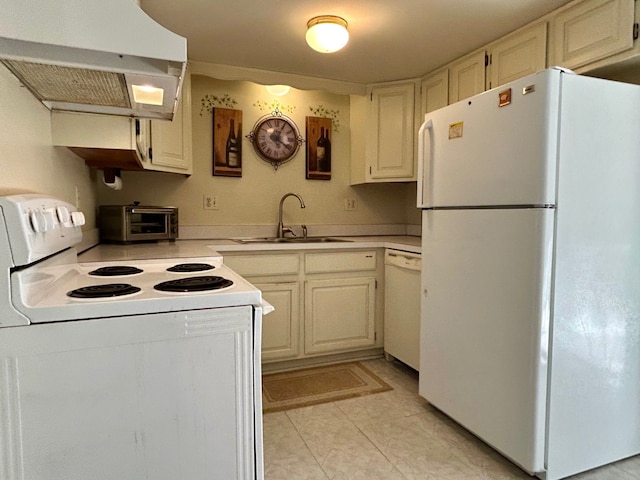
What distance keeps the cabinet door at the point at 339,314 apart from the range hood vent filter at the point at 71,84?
1647mm

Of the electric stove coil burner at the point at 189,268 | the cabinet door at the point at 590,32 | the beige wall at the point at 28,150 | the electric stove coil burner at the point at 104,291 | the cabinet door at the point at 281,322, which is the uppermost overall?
the cabinet door at the point at 590,32

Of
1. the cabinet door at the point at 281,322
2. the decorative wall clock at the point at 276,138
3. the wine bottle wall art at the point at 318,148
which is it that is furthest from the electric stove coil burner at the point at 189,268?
the wine bottle wall art at the point at 318,148

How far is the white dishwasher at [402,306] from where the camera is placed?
8.16 ft

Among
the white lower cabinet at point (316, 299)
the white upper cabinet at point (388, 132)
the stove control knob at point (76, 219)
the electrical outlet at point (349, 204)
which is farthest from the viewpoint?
the electrical outlet at point (349, 204)

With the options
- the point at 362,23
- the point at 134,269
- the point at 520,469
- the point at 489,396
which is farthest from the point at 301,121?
the point at 520,469

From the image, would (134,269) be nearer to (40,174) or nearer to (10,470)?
(40,174)

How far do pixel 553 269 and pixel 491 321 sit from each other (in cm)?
34

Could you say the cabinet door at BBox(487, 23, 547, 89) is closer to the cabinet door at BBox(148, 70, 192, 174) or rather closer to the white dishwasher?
the white dishwasher

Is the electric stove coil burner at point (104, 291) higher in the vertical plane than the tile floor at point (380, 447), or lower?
higher

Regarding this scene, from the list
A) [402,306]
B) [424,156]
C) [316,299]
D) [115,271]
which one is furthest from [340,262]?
[115,271]

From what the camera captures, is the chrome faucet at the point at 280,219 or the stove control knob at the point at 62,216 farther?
the chrome faucet at the point at 280,219

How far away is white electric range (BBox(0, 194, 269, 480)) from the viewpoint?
90 cm

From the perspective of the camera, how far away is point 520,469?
1.66m

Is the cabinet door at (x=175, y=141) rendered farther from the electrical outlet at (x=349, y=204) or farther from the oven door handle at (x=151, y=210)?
the electrical outlet at (x=349, y=204)
